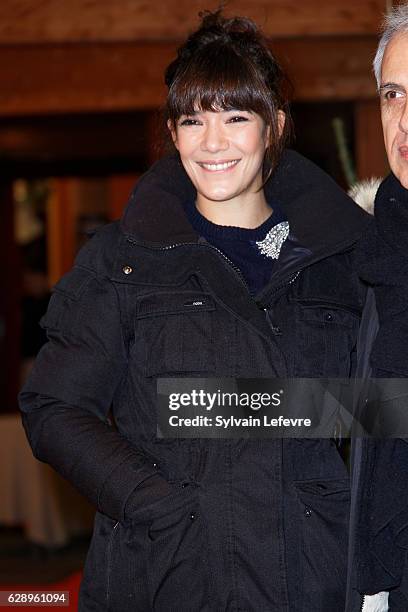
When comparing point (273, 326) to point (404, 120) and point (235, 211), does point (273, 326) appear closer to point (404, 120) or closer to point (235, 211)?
point (235, 211)

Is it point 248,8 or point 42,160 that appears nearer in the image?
point 248,8

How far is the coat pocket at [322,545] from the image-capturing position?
1896mm

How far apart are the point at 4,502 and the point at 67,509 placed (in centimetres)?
34

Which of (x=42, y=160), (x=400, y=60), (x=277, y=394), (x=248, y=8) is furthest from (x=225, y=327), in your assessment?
(x=42, y=160)

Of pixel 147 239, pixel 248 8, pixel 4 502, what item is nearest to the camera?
pixel 147 239

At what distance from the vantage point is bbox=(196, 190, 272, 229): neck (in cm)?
211

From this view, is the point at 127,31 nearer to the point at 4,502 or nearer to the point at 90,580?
the point at 4,502

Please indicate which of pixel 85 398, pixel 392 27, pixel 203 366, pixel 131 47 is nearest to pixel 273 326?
pixel 203 366

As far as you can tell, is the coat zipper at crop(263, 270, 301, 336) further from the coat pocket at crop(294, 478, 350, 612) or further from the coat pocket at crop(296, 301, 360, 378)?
the coat pocket at crop(294, 478, 350, 612)

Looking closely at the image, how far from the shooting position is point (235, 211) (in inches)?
83.2

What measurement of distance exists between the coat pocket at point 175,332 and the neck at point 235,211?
238 millimetres

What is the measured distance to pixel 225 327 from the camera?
1.92m

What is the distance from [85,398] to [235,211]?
48cm

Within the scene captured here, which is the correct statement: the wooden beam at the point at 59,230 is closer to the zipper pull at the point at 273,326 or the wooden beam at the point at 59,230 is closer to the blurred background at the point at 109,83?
the blurred background at the point at 109,83
